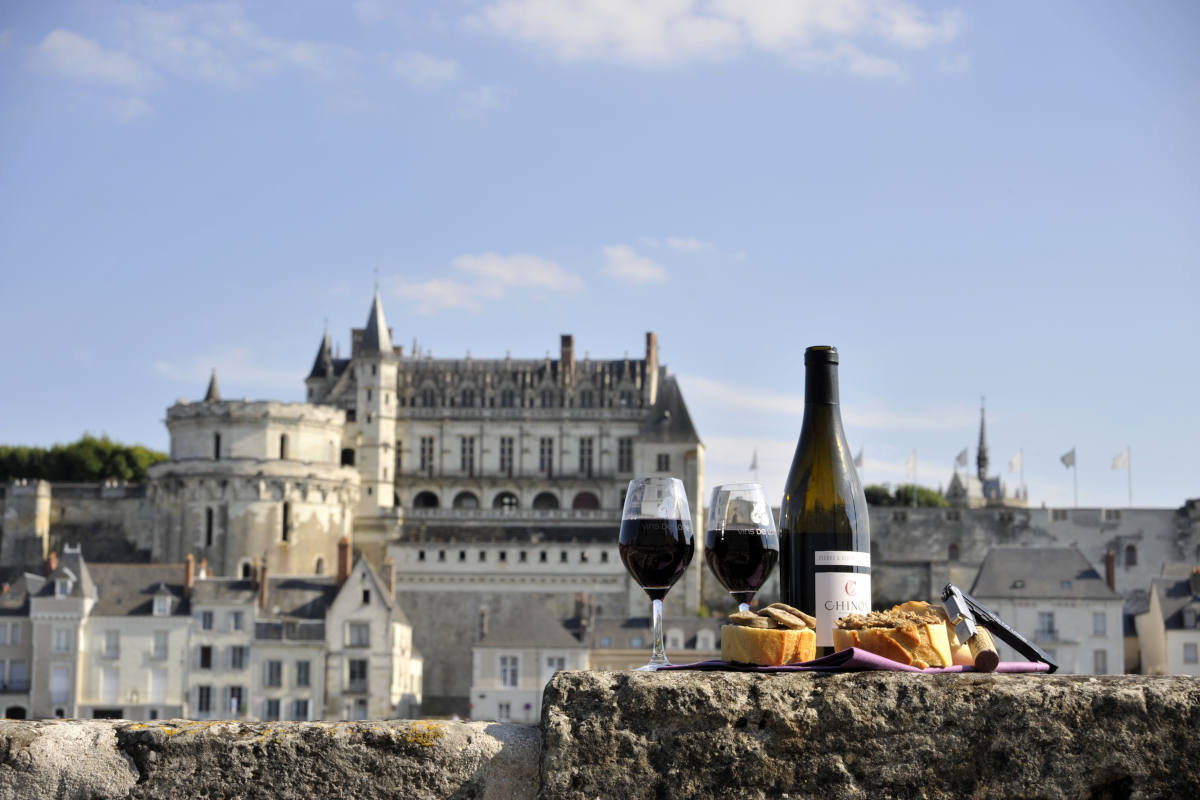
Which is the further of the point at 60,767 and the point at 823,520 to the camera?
the point at 823,520

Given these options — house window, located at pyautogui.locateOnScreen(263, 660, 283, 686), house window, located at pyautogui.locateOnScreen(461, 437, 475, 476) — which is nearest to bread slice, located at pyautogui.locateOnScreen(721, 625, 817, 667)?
house window, located at pyautogui.locateOnScreen(263, 660, 283, 686)

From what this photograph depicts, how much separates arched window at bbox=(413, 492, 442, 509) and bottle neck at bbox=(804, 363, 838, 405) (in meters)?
79.6

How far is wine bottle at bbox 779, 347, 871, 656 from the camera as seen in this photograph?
4188 millimetres

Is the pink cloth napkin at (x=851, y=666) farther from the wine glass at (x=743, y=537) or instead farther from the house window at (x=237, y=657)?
the house window at (x=237, y=657)

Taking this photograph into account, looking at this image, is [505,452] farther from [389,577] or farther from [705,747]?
[705,747]

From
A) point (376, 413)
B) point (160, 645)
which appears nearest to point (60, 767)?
point (160, 645)

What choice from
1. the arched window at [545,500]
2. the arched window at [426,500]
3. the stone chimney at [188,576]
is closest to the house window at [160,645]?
the stone chimney at [188,576]

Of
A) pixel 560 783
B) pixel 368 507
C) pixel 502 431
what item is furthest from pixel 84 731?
pixel 502 431

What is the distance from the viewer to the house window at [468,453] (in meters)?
84.1

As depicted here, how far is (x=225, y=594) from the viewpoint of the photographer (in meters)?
58.8

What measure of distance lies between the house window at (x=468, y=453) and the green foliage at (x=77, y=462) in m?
19.6

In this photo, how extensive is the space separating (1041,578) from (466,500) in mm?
33861

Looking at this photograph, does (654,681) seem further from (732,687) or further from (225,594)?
(225,594)

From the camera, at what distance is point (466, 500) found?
276 ft
